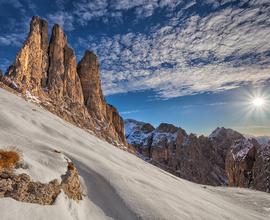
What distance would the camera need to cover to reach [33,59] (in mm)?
90438

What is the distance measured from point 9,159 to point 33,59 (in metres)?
87.8

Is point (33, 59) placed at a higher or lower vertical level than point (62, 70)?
lower

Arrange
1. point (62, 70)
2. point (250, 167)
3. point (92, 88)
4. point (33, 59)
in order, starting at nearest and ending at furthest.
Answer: point (250, 167)
point (33, 59)
point (62, 70)
point (92, 88)

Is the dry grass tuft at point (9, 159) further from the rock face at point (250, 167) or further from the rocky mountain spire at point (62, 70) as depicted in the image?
the rocky mountain spire at point (62, 70)

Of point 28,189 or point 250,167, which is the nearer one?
point 28,189

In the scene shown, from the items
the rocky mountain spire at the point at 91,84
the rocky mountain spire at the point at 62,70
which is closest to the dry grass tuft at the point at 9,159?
the rocky mountain spire at the point at 62,70

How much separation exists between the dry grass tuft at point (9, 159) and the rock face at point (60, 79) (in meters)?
65.1

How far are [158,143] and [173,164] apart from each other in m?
20.5

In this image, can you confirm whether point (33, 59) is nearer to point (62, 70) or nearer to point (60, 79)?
point (60, 79)

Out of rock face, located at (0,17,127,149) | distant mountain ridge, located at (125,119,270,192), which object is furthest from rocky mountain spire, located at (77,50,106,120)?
distant mountain ridge, located at (125,119,270,192)

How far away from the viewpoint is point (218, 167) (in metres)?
163

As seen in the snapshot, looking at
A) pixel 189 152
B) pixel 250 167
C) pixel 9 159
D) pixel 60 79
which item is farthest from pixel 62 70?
pixel 9 159

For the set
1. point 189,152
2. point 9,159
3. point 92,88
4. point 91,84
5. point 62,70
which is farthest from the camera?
point 189,152

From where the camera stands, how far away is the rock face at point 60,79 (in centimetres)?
8219
